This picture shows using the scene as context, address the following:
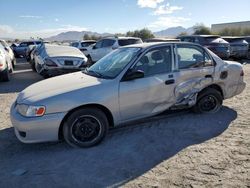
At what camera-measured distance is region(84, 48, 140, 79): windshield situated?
532 cm

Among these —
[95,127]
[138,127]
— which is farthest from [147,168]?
[138,127]

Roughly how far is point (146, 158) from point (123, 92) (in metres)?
1.22

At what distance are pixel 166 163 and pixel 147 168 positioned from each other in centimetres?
31

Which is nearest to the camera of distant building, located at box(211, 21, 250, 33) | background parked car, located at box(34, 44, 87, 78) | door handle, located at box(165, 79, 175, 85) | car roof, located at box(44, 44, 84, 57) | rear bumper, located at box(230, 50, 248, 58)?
door handle, located at box(165, 79, 175, 85)

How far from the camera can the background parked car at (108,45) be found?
15828 millimetres

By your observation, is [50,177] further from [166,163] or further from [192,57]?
[192,57]

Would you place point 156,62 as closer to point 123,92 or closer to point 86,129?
A: point 123,92

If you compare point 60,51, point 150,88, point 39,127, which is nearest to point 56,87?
point 39,127

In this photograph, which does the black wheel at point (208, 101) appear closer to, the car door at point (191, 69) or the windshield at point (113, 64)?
the car door at point (191, 69)

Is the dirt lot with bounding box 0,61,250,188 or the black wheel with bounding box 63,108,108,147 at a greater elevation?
the black wheel with bounding box 63,108,108,147

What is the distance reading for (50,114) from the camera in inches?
177

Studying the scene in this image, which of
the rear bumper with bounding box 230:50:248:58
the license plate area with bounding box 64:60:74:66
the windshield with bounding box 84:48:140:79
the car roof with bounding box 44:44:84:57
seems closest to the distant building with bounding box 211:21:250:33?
the rear bumper with bounding box 230:50:248:58

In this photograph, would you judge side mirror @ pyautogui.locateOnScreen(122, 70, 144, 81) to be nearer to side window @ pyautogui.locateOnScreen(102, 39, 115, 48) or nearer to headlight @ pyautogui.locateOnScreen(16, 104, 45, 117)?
headlight @ pyautogui.locateOnScreen(16, 104, 45, 117)

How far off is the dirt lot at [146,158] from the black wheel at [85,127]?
0.16 metres
